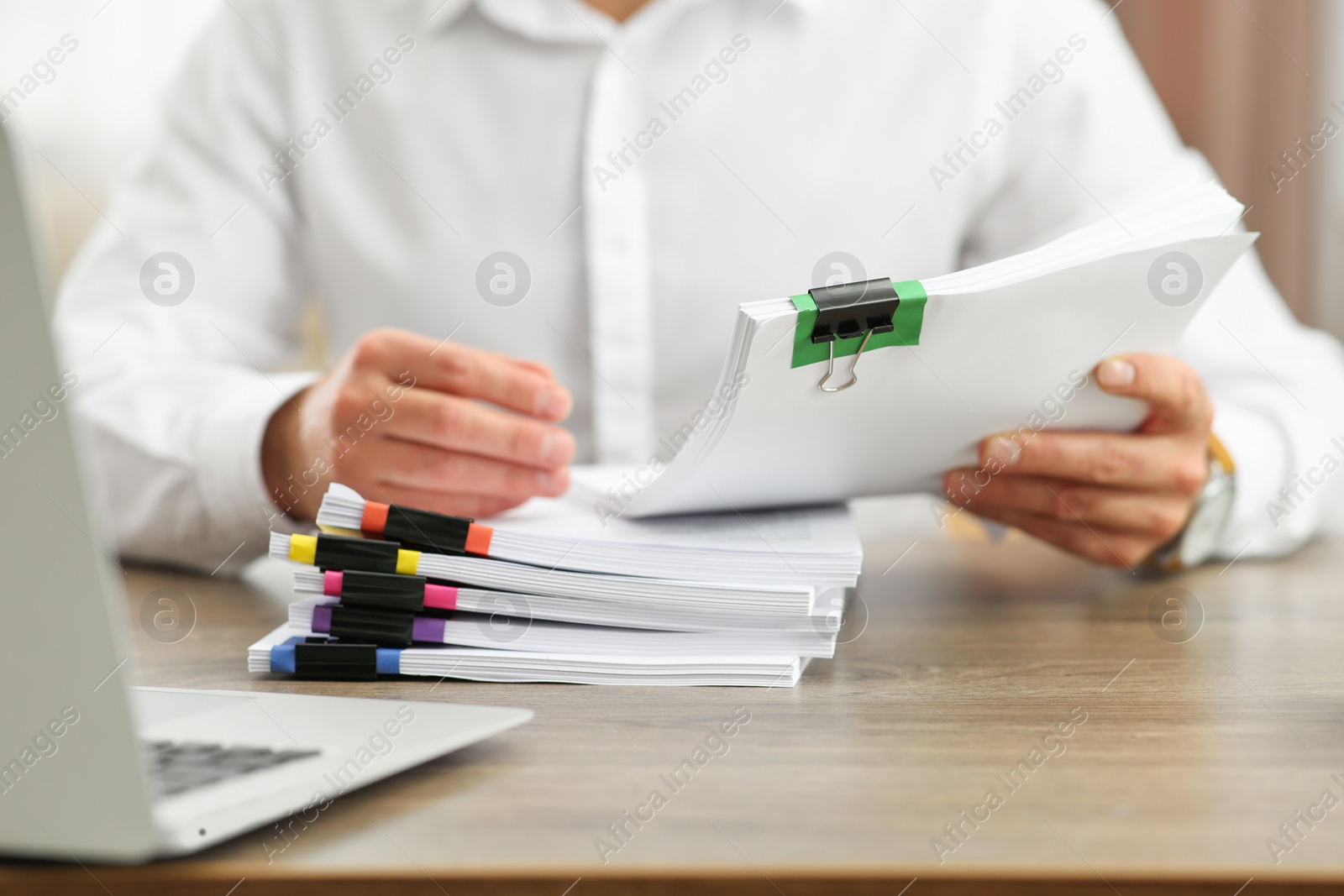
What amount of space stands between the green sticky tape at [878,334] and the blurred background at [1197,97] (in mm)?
1985

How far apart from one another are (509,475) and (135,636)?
0.25 meters

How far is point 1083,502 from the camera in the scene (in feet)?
2.45

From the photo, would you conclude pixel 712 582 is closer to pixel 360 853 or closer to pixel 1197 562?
pixel 360 853

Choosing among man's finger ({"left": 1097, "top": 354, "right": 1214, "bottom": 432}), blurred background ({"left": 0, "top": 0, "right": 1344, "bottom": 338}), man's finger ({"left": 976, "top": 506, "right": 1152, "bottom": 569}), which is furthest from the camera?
blurred background ({"left": 0, "top": 0, "right": 1344, "bottom": 338})

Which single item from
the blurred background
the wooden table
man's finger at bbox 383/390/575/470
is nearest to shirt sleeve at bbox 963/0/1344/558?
the wooden table

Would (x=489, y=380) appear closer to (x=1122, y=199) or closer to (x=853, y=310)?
(x=853, y=310)

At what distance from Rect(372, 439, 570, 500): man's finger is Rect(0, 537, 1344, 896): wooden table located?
0.15 meters

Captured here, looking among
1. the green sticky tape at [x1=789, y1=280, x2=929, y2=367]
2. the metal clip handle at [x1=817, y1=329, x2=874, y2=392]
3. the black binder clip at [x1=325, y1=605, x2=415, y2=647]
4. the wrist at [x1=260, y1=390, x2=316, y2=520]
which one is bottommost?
the wrist at [x1=260, y1=390, x2=316, y2=520]

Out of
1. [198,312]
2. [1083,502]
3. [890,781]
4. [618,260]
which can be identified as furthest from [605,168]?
[890,781]

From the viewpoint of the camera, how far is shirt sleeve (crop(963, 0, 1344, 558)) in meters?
0.90


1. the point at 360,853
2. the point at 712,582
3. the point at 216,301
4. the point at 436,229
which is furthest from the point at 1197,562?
the point at 216,301

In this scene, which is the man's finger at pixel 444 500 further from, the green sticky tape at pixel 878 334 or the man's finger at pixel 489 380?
the green sticky tape at pixel 878 334

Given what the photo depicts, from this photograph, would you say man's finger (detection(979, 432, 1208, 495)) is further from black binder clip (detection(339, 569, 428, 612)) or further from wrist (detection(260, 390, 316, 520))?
wrist (detection(260, 390, 316, 520))

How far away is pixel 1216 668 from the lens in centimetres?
56
